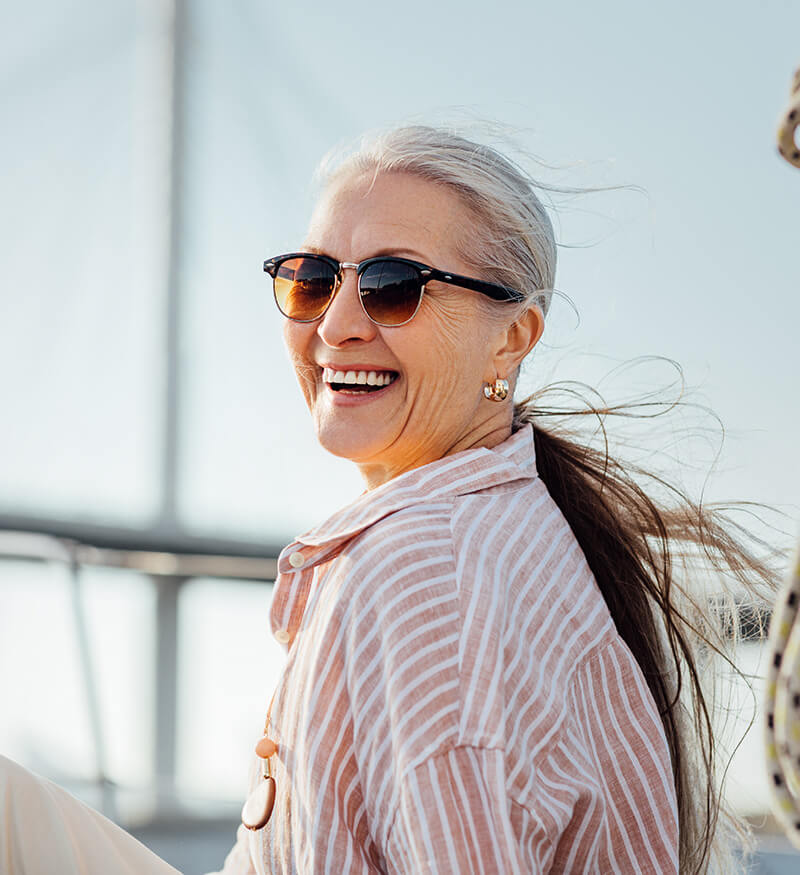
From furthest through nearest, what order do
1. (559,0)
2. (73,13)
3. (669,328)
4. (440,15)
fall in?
(73,13), (440,15), (559,0), (669,328)

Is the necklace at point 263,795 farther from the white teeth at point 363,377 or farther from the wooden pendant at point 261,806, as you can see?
the white teeth at point 363,377

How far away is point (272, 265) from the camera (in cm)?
127

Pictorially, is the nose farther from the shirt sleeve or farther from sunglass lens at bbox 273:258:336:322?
the shirt sleeve

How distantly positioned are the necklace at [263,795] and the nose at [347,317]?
0.39 meters

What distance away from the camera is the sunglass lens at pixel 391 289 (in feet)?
3.62

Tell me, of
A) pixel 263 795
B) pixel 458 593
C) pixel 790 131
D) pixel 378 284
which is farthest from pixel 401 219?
pixel 790 131

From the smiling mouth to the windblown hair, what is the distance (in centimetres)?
15

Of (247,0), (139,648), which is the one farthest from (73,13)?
(139,648)

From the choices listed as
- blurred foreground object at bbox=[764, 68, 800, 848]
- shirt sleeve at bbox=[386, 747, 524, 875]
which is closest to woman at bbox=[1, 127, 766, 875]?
shirt sleeve at bbox=[386, 747, 524, 875]

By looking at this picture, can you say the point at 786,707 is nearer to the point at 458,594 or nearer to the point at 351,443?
the point at 458,594

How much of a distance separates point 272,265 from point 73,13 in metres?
4.66

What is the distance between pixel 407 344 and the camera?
114 centimetres

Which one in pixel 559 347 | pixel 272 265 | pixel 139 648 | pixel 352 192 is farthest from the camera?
pixel 139 648

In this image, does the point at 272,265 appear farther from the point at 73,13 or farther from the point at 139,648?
the point at 73,13
